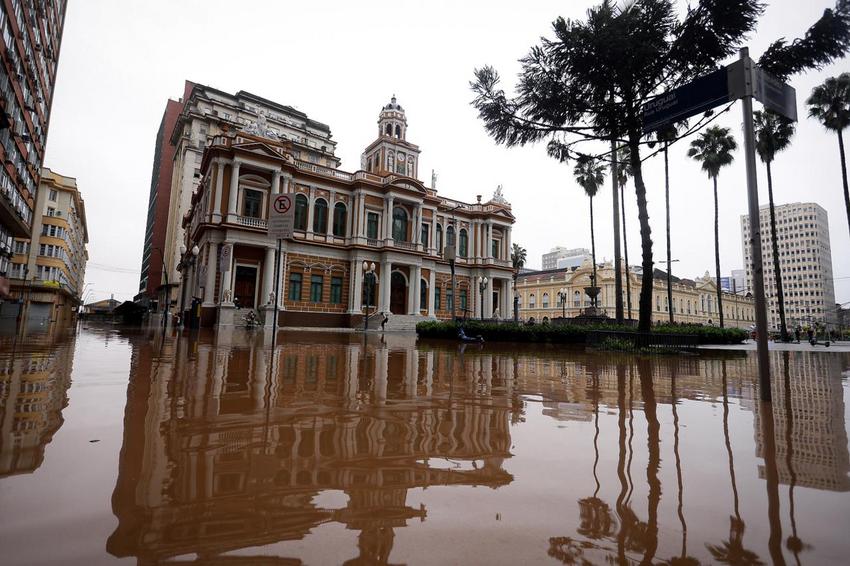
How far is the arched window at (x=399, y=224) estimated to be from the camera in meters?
34.2

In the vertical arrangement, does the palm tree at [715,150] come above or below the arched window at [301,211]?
above

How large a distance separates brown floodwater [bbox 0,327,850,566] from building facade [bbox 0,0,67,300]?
27.8m

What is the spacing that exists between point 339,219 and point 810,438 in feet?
103

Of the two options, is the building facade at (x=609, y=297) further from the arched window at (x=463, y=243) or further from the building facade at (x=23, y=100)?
the building facade at (x=23, y=100)

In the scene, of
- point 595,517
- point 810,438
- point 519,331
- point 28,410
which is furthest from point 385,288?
point 595,517

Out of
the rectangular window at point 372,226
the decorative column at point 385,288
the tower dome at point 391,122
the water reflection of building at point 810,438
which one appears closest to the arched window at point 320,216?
the rectangular window at point 372,226

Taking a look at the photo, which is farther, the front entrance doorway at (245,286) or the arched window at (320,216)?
the arched window at (320,216)

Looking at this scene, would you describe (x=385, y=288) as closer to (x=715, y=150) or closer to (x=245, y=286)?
(x=245, y=286)

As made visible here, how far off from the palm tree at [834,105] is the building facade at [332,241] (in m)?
21.6

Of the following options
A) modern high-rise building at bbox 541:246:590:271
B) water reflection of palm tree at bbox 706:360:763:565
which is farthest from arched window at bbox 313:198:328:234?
modern high-rise building at bbox 541:246:590:271

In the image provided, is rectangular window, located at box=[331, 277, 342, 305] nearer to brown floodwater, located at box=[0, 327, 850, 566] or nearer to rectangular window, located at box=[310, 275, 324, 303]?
rectangular window, located at box=[310, 275, 324, 303]

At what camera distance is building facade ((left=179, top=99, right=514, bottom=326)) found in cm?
2677

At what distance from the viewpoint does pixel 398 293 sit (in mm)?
34125

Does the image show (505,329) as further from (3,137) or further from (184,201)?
(184,201)
